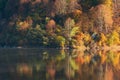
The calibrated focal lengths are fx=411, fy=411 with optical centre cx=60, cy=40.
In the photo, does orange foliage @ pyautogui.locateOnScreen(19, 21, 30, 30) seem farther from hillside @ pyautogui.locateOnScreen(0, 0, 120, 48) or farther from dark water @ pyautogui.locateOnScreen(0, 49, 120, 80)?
dark water @ pyautogui.locateOnScreen(0, 49, 120, 80)

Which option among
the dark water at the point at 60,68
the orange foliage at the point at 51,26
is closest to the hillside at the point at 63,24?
the orange foliage at the point at 51,26

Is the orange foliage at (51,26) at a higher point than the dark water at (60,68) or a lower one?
higher

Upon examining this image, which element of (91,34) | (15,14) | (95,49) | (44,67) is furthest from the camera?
(15,14)

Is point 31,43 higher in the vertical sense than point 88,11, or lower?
lower

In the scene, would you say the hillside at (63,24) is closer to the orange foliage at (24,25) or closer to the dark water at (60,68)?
the orange foliage at (24,25)

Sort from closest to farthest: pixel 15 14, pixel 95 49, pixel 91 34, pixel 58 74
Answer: pixel 58 74 < pixel 95 49 < pixel 91 34 < pixel 15 14

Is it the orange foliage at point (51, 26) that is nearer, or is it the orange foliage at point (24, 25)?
the orange foliage at point (51, 26)

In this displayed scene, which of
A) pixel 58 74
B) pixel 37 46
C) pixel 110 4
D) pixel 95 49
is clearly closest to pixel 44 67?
pixel 58 74

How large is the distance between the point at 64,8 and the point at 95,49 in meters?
12.5

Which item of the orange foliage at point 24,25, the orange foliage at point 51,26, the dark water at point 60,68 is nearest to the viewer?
the dark water at point 60,68

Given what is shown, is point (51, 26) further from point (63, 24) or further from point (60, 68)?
point (60, 68)

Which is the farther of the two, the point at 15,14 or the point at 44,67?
the point at 15,14

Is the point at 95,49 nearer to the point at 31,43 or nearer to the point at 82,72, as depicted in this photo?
the point at 31,43

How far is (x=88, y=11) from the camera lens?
257ft
